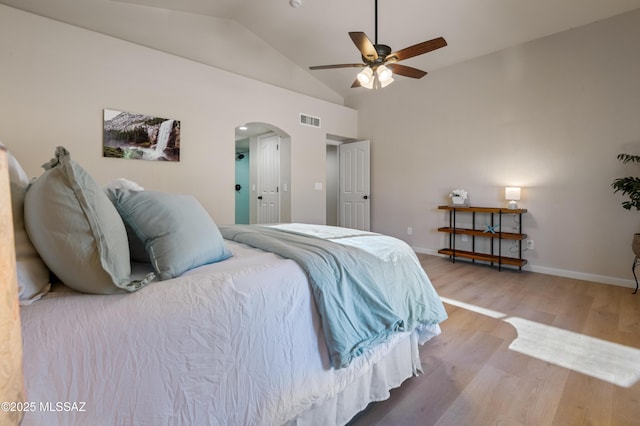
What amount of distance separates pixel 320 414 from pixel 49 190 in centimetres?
126

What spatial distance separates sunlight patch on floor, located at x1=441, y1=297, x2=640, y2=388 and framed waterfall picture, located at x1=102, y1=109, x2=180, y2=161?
13.0 ft

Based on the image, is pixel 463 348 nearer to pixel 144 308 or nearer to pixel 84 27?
pixel 144 308

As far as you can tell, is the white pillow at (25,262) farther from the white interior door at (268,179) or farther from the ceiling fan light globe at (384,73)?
the white interior door at (268,179)

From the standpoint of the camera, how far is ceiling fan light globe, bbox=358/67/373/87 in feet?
8.95

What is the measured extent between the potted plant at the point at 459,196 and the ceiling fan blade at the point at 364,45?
2.55 metres

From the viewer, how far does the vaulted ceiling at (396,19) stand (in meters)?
3.18

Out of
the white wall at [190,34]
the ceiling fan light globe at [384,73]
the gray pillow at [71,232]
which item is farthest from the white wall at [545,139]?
the gray pillow at [71,232]

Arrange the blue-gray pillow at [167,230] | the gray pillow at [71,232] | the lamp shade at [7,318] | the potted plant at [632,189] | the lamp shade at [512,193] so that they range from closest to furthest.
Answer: the lamp shade at [7,318] → the gray pillow at [71,232] → the blue-gray pillow at [167,230] → the potted plant at [632,189] → the lamp shade at [512,193]

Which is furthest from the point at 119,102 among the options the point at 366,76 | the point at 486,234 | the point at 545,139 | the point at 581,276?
the point at 581,276

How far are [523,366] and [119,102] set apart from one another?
4329 millimetres

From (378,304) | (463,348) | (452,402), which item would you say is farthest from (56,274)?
(463,348)

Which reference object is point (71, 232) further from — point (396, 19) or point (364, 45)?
point (396, 19)

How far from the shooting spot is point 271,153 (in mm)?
5602

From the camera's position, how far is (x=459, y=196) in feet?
14.1
